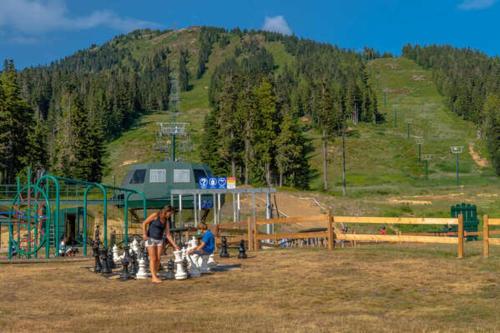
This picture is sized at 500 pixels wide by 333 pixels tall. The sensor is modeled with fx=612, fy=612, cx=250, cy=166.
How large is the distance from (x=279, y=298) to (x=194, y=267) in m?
4.42

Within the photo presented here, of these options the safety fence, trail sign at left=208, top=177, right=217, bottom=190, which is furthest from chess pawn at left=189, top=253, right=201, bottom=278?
trail sign at left=208, top=177, right=217, bottom=190

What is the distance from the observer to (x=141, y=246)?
59.7 ft

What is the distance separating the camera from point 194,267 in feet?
54.1

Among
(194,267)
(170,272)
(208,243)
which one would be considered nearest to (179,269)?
(170,272)

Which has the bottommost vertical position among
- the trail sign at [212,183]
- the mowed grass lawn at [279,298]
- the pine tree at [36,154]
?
the mowed grass lawn at [279,298]

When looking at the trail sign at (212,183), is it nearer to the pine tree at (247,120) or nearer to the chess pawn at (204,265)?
the chess pawn at (204,265)

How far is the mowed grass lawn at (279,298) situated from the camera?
32.8 ft

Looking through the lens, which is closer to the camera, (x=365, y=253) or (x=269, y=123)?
(x=365, y=253)

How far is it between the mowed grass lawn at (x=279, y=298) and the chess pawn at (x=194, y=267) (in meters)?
0.55

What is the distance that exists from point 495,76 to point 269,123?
140254 mm

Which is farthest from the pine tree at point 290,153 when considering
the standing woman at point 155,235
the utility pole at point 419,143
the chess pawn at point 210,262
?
the standing woman at point 155,235

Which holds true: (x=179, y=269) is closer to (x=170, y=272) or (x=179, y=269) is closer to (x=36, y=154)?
(x=170, y=272)

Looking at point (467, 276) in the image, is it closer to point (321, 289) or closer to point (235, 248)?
point (321, 289)

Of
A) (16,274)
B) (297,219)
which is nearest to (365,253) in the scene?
(297,219)
